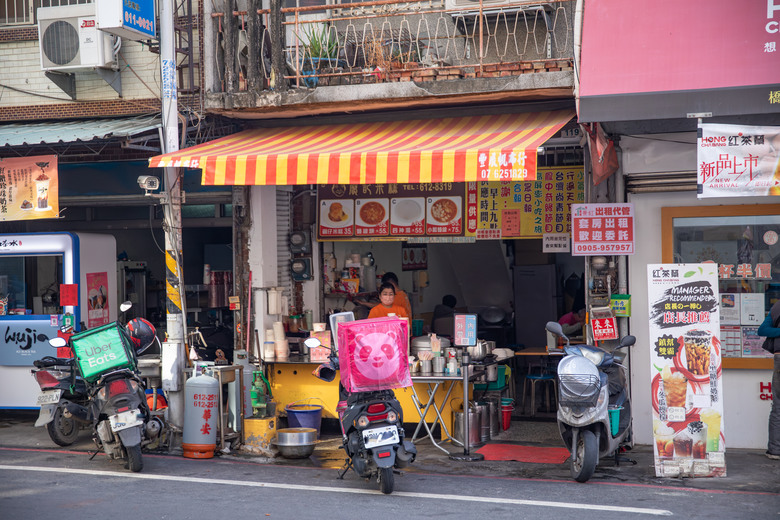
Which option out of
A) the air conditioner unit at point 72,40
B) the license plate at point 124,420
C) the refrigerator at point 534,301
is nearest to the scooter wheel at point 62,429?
the license plate at point 124,420

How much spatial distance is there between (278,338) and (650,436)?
4773 mm

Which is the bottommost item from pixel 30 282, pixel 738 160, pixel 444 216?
pixel 30 282

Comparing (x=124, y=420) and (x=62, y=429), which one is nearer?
(x=124, y=420)

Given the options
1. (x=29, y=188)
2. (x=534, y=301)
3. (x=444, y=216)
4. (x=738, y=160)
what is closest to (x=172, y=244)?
(x=29, y=188)

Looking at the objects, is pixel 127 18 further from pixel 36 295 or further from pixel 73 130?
pixel 36 295

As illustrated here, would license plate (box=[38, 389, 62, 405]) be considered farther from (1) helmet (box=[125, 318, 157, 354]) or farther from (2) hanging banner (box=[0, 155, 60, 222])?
(2) hanging banner (box=[0, 155, 60, 222])

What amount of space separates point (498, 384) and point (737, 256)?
3438 mm

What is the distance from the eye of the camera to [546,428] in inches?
435

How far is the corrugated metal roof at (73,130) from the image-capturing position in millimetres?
10266

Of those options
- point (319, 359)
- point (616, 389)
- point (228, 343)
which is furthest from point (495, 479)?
point (228, 343)

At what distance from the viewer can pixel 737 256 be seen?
31.4ft

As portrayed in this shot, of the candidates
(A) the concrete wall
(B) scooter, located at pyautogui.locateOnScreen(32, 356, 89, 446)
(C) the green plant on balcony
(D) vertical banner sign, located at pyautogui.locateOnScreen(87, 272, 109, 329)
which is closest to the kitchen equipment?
(A) the concrete wall

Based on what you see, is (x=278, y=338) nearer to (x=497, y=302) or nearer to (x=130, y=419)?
(x=130, y=419)

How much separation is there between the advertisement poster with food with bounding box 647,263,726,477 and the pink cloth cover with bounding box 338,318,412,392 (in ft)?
8.58
